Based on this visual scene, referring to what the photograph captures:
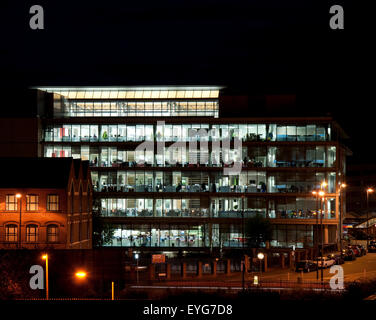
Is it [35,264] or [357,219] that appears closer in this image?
[35,264]

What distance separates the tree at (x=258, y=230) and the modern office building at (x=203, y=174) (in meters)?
3.23

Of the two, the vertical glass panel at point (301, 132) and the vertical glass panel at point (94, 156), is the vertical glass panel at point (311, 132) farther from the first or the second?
the vertical glass panel at point (94, 156)

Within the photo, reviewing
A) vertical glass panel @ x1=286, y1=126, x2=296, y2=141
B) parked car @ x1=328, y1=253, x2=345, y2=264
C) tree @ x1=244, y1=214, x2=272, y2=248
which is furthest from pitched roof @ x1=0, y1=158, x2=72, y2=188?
vertical glass panel @ x1=286, y1=126, x2=296, y2=141

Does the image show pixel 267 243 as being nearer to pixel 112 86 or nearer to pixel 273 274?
pixel 273 274

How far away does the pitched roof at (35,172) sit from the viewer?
62.9m

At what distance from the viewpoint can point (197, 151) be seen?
8831 centimetres

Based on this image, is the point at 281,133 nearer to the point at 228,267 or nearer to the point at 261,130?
the point at 261,130

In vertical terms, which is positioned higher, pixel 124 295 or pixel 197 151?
pixel 197 151

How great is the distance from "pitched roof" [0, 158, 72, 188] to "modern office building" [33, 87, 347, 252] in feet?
70.7

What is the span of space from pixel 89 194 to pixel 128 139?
752 inches

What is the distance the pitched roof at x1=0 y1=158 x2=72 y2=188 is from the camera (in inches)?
2477

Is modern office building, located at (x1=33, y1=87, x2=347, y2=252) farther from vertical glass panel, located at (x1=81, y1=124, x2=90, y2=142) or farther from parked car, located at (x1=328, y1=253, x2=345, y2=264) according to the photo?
parked car, located at (x1=328, y1=253, x2=345, y2=264)

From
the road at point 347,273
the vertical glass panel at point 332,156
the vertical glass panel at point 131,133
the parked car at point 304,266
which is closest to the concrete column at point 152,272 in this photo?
the road at point 347,273
